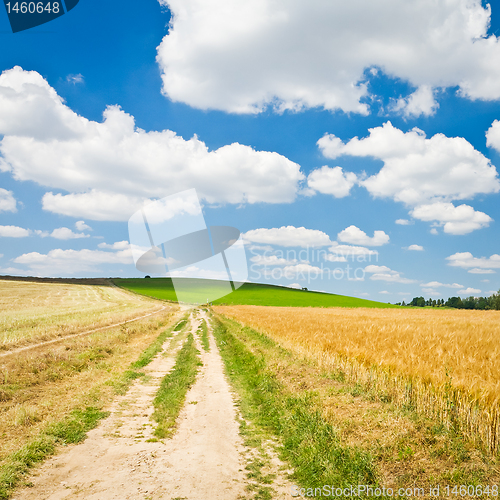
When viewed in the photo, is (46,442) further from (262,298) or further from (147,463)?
(262,298)

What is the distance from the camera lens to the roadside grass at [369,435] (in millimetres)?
5270

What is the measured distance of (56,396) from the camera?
10359 millimetres

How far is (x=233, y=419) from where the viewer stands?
349 inches

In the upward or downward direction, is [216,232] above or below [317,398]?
above

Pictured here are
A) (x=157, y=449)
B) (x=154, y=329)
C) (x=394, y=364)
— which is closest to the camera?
(x=157, y=449)

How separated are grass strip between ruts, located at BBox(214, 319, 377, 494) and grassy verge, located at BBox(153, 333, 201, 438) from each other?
6.13 feet

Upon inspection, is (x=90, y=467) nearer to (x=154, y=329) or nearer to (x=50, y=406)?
(x=50, y=406)

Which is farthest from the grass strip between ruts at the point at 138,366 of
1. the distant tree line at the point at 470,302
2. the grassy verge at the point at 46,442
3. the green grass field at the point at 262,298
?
the distant tree line at the point at 470,302

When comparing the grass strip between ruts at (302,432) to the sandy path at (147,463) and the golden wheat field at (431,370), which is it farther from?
the golden wheat field at (431,370)

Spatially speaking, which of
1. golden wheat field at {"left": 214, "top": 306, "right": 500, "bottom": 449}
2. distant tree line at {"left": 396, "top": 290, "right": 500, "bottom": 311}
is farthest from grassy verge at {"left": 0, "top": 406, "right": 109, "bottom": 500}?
distant tree line at {"left": 396, "top": 290, "right": 500, "bottom": 311}

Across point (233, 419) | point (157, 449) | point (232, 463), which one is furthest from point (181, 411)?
point (232, 463)

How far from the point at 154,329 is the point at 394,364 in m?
24.3

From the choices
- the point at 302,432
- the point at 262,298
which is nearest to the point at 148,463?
the point at 302,432

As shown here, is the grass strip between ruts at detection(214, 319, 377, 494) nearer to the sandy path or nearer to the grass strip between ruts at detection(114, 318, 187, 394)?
the sandy path
